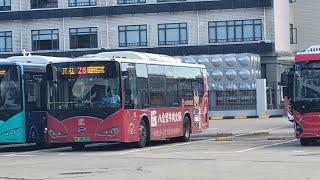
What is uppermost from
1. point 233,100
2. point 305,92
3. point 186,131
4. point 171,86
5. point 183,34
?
point 183,34

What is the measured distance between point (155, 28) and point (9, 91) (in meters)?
38.4

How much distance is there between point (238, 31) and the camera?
60.7 metres

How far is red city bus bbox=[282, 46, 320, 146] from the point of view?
75.5ft

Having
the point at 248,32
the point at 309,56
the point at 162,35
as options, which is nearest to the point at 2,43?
the point at 162,35

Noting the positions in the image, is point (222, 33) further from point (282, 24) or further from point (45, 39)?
point (45, 39)

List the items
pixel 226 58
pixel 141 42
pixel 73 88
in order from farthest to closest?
pixel 141 42 → pixel 226 58 → pixel 73 88

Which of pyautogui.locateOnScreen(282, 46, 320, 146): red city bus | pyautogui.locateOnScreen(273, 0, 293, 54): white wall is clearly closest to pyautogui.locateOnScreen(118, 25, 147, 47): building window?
pyautogui.locateOnScreen(273, 0, 293, 54): white wall

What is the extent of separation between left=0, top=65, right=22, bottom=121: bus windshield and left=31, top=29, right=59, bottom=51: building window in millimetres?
39690

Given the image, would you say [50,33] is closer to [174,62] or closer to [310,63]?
[174,62]

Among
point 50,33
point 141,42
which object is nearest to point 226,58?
point 141,42

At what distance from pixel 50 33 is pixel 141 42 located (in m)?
8.21

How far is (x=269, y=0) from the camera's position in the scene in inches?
2347

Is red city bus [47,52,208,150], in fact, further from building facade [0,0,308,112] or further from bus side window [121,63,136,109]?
building facade [0,0,308,112]

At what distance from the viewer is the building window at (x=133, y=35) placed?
205 feet
